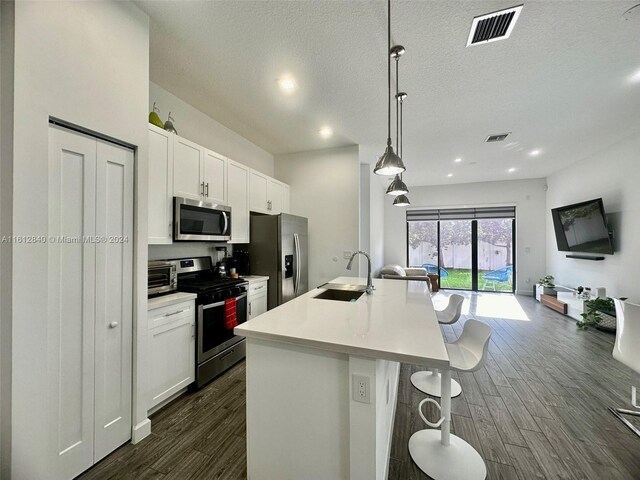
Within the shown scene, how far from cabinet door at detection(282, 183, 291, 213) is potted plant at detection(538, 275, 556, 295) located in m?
6.25

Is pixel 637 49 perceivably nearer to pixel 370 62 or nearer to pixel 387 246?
pixel 370 62

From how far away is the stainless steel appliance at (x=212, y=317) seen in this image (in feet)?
7.95

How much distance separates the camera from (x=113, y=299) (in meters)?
1.68

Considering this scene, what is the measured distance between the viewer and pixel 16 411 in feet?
4.07

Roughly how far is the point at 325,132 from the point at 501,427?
3768mm

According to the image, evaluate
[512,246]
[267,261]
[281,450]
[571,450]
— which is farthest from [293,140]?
[512,246]

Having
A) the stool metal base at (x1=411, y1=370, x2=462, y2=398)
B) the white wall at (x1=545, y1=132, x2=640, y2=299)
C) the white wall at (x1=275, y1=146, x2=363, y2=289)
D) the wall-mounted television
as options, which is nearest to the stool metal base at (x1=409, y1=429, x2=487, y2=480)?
the stool metal base at (x1=411, y1=370, x2=462, y2=398)

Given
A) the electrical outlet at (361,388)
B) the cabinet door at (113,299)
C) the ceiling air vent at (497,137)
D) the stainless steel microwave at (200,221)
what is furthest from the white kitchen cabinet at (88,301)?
the ceiling air vent at (497,137)

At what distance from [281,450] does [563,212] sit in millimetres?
6891

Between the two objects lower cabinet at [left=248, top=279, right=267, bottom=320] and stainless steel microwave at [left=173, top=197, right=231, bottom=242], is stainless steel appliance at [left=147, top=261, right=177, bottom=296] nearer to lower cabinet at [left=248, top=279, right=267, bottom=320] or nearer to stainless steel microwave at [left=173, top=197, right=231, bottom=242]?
stainless steel microwave at [left=173, top=197, right=231, bottom=242]

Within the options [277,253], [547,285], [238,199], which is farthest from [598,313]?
[238,199]

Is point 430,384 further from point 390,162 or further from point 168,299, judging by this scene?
point 168,299

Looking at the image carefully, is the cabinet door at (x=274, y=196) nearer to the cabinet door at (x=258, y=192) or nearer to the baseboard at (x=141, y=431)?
the cabinet door at (x=258, y=192)

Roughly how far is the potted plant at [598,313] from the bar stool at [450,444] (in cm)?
395
